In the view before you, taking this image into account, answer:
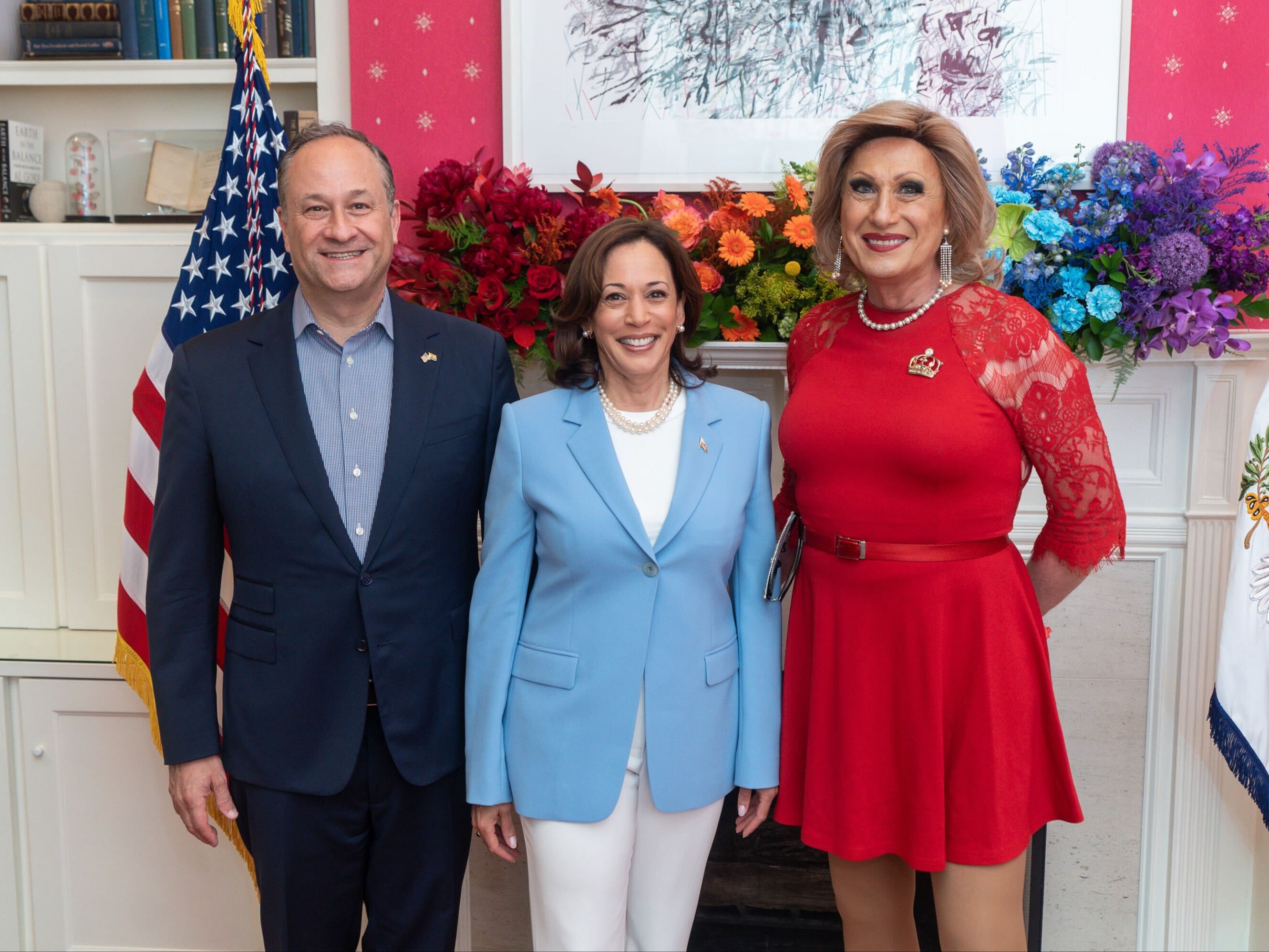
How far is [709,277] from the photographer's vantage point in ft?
6.92

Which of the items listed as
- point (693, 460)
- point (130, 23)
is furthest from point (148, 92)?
point (693, 460)

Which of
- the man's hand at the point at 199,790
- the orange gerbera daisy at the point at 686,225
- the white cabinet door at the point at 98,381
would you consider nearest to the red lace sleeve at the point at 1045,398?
the orange gerbera daisy at the point at 686,225

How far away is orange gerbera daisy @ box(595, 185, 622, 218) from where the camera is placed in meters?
2.22

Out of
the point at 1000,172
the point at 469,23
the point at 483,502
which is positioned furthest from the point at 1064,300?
the point at 469,23

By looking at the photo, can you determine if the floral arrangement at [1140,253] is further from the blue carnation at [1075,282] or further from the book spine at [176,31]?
the book spine at [176,31]

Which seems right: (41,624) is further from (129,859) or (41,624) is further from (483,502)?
(483,502)

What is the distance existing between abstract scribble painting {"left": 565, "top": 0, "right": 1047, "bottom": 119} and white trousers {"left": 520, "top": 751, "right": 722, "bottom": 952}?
1.58 meters

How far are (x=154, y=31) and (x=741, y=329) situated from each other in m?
1.73

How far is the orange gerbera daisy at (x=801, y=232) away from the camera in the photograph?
2.08m

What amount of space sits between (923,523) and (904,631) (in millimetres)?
179

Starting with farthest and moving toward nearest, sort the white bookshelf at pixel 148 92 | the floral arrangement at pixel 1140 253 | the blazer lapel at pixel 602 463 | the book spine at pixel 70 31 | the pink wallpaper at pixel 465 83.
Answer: the book spine at pixel 70 31, the white bookshelf at pixel 148 92, the pink wallpaper at pixel 465 83, the floral arrangement at pixel 1140 253, the blazer lapel at pixel 602 463

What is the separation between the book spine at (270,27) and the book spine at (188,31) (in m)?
0.19

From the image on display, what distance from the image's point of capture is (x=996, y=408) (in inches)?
61.6

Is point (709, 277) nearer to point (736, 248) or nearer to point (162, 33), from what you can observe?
point (736, 248)
